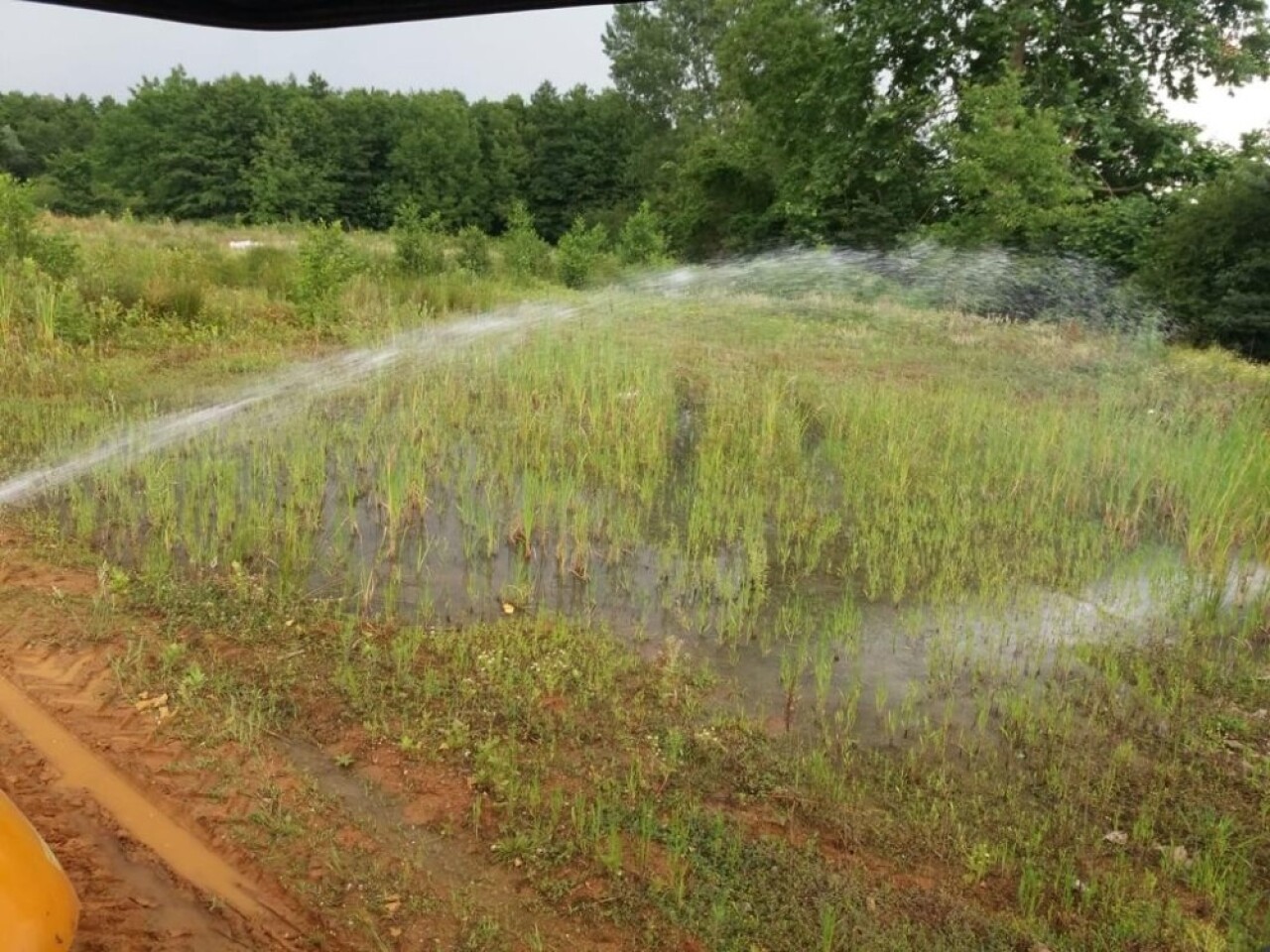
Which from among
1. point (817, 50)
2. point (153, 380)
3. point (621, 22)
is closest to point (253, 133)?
point (621, 22)

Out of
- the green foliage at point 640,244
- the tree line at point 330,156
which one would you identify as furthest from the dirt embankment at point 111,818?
the tree line at point 330,156

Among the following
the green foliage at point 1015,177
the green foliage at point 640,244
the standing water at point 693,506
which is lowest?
the standing water at point 693,506

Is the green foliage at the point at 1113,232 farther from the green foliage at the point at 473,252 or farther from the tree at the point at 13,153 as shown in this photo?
the tree at the point at 13,153

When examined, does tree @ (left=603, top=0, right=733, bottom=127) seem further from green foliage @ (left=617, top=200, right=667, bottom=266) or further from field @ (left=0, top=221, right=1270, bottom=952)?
field @ (left=0, top=221, right=1270, bottom=952)

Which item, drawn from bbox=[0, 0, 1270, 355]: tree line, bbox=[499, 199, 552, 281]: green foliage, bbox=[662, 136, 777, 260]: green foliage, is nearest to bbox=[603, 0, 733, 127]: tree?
bbox=[0, 0, 1270, 355]: tree line

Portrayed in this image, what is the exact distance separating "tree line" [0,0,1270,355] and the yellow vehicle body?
11.9m

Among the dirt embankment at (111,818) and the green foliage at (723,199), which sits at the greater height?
the green foliage at (723,199)

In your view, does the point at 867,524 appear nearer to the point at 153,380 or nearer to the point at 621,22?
the point at 153,380

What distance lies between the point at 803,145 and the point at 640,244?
4.44 meters

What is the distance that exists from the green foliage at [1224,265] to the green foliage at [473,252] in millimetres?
9843

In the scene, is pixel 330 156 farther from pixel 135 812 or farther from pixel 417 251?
pixel 135 812

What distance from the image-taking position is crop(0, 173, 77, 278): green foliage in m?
9.23

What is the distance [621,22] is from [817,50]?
1423 centimetres

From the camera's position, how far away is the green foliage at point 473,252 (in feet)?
50.5
